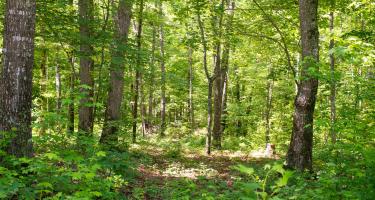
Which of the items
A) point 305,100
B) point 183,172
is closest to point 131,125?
point 183,172

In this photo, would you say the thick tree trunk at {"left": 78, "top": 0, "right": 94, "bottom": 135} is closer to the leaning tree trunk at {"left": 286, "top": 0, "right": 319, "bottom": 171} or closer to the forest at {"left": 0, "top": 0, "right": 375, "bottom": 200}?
A: the forest at {"left": 0, "top": 0, "right": 375, "bottom": 200}

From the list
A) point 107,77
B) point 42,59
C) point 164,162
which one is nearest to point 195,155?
point 164,162

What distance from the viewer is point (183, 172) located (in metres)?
11.0

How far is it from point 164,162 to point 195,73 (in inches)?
790

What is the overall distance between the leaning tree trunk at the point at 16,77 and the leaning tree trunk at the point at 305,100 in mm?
6093

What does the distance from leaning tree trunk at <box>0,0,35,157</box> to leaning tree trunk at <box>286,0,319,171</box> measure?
6093 millimetres

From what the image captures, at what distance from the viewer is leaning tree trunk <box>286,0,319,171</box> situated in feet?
27.2

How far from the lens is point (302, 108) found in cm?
843

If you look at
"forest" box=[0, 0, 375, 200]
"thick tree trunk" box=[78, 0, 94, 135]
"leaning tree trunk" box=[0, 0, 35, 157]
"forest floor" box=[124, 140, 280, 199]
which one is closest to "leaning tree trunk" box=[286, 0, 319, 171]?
"forest" box=[0, 0, 375, 200]

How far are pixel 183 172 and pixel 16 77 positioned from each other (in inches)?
254

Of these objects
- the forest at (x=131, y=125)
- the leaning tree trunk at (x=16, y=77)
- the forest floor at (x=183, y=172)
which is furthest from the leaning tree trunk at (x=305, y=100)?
the leaning tree trunk at (x=16, y=77)

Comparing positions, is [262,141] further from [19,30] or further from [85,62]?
[19,30]

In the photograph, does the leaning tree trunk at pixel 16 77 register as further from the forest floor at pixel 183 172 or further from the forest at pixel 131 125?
the forest floor at pixel 183 172

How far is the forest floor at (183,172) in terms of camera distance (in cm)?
768
